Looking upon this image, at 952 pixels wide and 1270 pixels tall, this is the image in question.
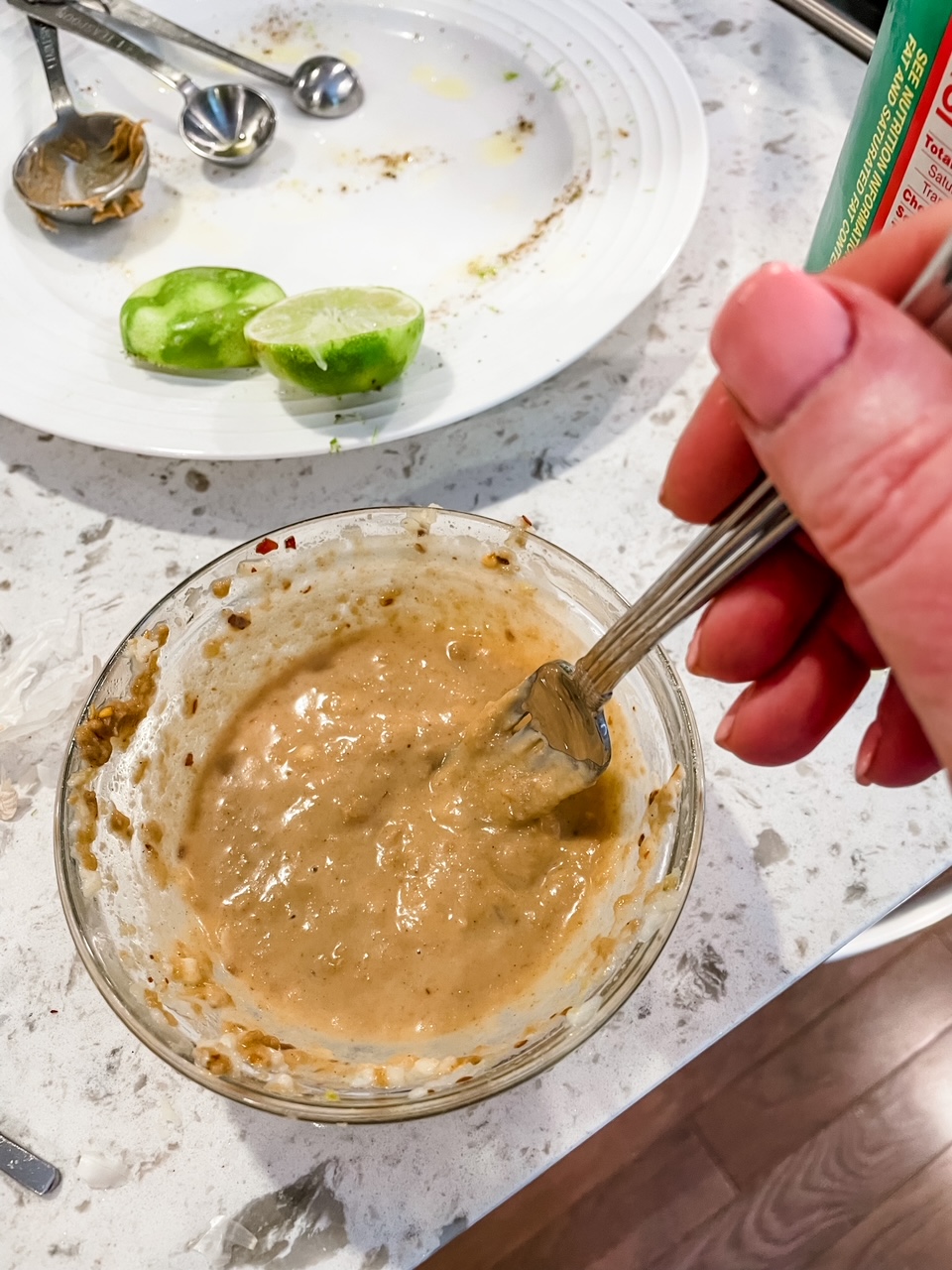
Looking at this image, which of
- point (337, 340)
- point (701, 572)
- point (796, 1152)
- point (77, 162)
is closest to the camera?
point (701, 572)

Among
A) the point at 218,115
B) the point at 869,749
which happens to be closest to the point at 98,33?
the point at 218,115

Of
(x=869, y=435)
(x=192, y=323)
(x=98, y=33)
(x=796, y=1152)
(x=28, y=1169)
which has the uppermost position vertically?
(x=869, y=435)

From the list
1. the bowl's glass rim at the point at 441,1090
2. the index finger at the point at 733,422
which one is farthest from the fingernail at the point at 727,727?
the index finger at the point at 733,422

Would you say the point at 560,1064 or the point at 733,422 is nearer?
the point at 733,422

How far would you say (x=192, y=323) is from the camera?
3.00 feet

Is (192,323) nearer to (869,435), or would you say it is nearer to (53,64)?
(53,64)

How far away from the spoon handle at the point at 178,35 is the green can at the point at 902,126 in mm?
768

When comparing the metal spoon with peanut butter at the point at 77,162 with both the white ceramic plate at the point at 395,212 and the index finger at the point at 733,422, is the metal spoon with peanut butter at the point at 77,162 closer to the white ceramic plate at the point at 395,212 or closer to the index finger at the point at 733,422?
the white ceramic plate at the point at 395,212

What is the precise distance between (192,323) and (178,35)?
55 cm

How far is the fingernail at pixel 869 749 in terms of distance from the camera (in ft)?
2.02

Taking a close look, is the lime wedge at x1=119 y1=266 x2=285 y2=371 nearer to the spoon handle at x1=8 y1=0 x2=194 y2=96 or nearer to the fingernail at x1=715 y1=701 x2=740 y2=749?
the spoon handle at x1=8 y1=0 x2=194 y2=96

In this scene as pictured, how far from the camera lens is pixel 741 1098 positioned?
1253 mm

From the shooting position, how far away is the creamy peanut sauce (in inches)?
26.7

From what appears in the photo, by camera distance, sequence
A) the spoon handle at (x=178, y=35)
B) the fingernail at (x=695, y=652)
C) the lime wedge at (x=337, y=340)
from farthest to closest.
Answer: the spoon handle at (x=178, y=35) → the lime wedge at (x=337, y=340) → the fingernail at (x=695, y=652)
